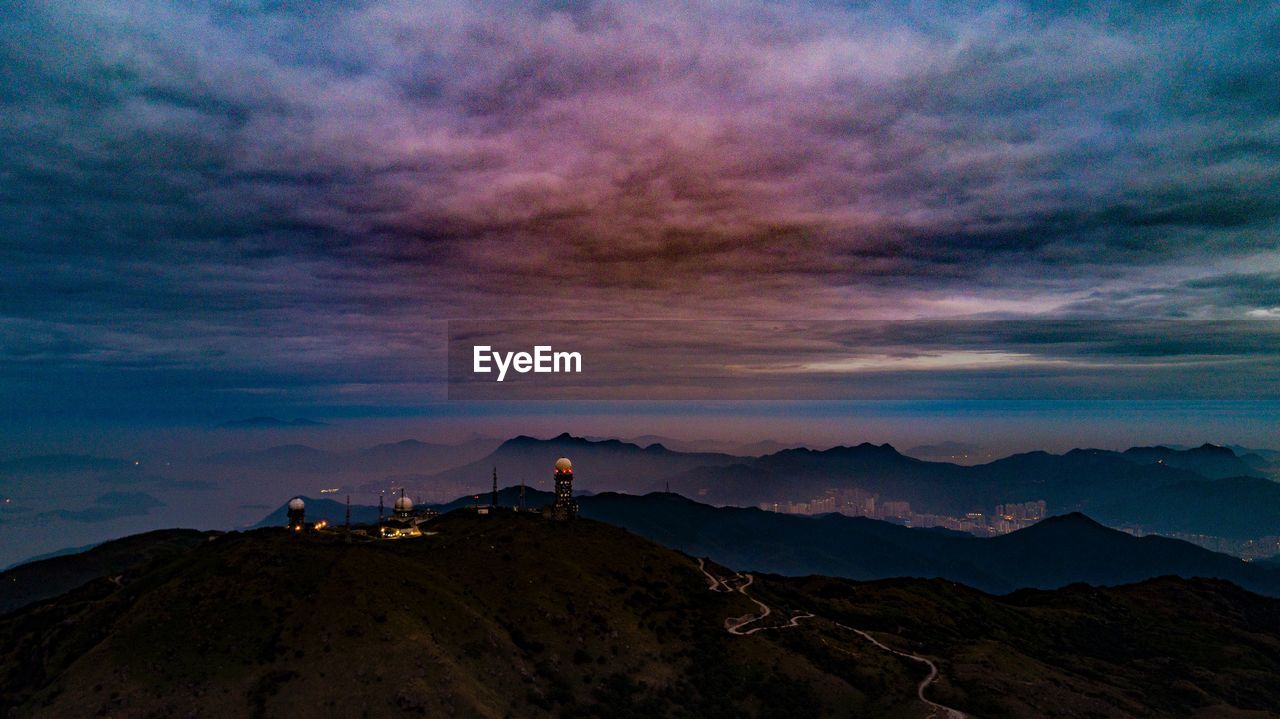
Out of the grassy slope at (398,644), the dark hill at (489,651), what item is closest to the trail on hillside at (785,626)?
the dark hill at (489,651)

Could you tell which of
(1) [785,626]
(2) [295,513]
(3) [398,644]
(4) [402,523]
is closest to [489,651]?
(3) [398,644]

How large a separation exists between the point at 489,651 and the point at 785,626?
2660 inches

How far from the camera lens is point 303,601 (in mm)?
117125

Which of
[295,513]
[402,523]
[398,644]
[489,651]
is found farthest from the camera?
[295,513]

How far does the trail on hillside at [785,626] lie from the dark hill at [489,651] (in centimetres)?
207

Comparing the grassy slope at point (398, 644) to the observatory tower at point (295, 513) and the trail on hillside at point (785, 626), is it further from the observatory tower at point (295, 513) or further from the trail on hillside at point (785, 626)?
the observatory tower at point (295, 513)

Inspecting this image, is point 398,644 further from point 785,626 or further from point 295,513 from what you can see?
point 295,513

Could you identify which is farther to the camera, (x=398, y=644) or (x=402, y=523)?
(x=402, y=523)

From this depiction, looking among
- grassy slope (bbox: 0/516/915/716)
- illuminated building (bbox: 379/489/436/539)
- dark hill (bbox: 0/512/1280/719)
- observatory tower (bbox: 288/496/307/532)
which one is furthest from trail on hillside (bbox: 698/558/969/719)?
observatory tower (bbox: 288/496/307/532)

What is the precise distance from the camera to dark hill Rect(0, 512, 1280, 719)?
3920 inches

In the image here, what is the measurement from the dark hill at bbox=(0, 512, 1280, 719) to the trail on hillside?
6.79 feet

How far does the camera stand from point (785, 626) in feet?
486

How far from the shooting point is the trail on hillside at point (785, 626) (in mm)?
116381

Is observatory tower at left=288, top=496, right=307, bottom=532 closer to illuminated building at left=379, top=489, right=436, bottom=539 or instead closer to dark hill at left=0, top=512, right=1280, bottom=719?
illuminated building at left=379, top=489, right=436, bottom=539
